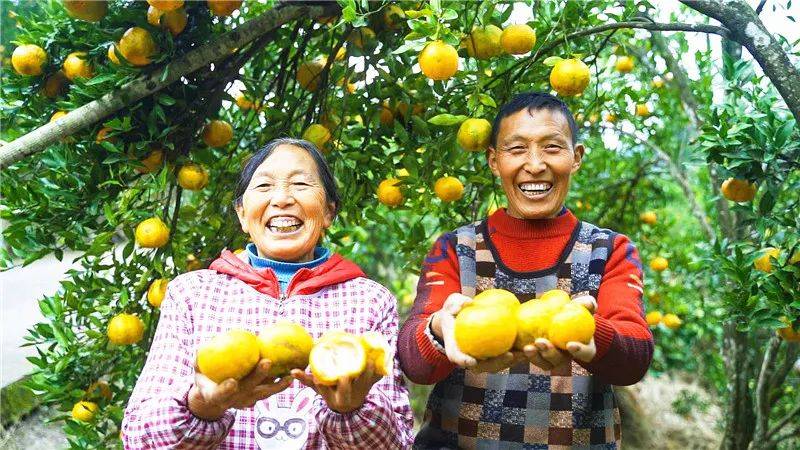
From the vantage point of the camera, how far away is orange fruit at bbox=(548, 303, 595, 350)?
1.50 meters

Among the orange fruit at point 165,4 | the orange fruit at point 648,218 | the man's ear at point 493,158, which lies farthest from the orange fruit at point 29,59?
the orange fruit at point 648,218

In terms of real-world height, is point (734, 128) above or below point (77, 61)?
below

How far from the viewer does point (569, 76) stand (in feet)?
7.53

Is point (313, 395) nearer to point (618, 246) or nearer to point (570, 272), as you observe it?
point (570, 272)

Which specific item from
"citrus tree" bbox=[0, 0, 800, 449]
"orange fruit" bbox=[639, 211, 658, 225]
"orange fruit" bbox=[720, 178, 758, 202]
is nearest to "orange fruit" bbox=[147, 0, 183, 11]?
"citrus tree" bbox=[0, 0, 800, 449]

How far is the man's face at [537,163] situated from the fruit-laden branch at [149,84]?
102cm

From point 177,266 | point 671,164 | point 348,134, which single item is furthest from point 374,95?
point 671,164

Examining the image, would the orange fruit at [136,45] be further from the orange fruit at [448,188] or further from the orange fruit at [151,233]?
the orange fruit at [448,188]

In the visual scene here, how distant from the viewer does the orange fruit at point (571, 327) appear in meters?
1.50

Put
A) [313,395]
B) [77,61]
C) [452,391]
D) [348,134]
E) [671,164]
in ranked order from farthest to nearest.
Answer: [671,164] → [348,134] → [77,61] → [452,391] → [313,395]

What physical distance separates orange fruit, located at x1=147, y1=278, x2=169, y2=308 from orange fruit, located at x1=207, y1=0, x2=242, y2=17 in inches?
36.5

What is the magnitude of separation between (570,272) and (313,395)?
2.35ft

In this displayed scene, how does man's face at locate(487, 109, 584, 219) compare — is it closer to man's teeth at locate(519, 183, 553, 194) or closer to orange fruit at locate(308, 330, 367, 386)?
man's teeth at locate(519, 183, 553, 194)

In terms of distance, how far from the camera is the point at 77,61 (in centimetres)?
262
